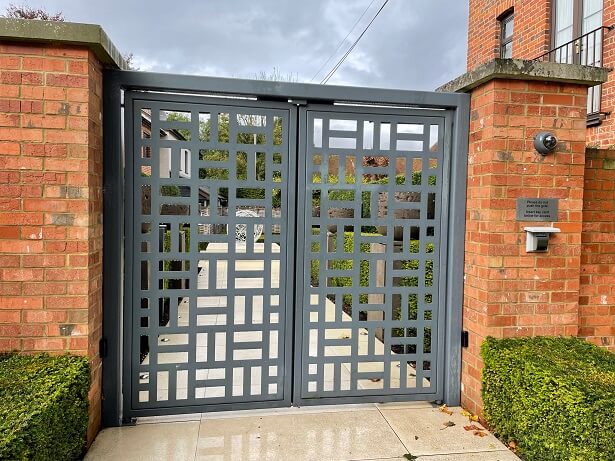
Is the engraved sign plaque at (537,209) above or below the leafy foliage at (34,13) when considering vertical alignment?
below

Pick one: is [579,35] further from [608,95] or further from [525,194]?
[525,194]

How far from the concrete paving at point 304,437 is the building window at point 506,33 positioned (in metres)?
7.57

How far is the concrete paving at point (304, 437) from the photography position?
2.55 m

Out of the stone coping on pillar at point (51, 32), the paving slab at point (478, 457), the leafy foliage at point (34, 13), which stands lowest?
the paving slab at point (478, 457)

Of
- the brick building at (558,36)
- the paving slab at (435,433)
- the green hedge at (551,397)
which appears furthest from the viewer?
the brick building at (558,36)

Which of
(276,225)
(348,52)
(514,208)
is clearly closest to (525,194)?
(514,208)

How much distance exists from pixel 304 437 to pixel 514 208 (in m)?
2.05

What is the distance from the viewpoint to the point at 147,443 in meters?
2.64

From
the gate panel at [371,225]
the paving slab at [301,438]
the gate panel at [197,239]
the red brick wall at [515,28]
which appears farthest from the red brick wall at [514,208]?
the red brick wall at [515,28]

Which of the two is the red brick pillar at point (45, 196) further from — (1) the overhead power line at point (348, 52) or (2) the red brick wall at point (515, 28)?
(1) the overhead power line at point (348, 52)

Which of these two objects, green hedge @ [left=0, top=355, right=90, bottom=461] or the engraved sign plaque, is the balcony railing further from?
green hedge @ [left=0, top=355, right=90, bottom=461]

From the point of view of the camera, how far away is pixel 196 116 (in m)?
2.90

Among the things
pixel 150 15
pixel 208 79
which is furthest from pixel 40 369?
pixel 150 15

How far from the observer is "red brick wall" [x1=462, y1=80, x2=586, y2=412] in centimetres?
290
